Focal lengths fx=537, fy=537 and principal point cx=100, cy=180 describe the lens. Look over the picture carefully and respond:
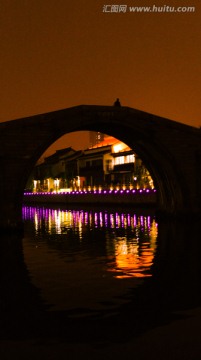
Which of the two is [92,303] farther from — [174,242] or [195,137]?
[195,137]

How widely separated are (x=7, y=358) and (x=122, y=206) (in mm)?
44806

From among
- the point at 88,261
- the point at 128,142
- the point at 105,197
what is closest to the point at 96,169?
the point at 105,197

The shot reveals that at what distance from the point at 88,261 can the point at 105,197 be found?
131 ft

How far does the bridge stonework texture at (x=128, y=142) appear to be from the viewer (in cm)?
2770

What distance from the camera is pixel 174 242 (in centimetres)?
2161

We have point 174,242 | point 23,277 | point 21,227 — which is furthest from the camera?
point 21,227

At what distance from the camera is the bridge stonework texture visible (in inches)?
1091

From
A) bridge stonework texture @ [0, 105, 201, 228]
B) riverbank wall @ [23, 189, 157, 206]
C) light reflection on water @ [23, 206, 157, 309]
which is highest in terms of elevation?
bridge stonework texture @ [0, 105, 201, 228]

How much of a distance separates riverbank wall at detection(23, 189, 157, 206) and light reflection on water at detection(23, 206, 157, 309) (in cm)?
1801

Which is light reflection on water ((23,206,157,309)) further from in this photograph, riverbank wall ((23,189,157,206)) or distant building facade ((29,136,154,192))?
distant building facade ((29,136,154,192))

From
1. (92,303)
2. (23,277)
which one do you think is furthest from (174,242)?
(92,303)

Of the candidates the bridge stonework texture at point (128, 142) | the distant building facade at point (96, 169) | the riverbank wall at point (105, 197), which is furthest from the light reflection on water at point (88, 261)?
the distant building facade at point (96, 169)

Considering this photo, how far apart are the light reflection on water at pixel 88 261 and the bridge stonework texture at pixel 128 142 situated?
3062 millimetres

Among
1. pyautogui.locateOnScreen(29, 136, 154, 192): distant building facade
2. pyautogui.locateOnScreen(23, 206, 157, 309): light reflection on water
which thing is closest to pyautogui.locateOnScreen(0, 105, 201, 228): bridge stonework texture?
pyautogui.locateOnScreen(23, 206, 157, 309): light reflection on water
